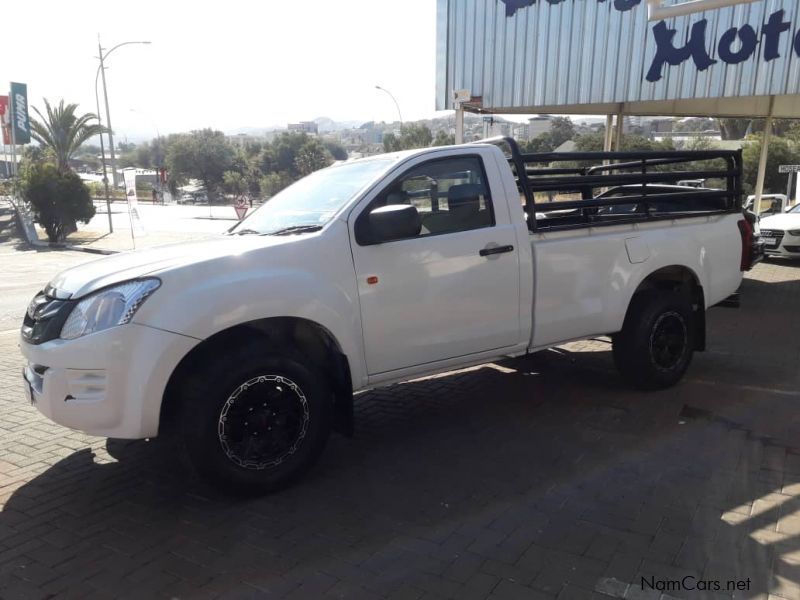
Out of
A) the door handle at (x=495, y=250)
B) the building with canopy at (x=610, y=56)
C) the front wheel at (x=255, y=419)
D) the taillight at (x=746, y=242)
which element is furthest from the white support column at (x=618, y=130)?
the front wheel at (x=255, y=419)

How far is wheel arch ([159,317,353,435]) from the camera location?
→ 3.50 metres

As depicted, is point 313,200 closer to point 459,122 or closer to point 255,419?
point 255,419

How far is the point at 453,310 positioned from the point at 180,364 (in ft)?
5.60

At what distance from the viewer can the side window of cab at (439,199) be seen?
3898 mm

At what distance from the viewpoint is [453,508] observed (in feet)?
11.6

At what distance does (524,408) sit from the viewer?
510 centimetres

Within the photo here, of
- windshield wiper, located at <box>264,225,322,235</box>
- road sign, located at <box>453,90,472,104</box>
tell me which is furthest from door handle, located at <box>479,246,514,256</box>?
road sign, located at <box>453,90,472,104</box>

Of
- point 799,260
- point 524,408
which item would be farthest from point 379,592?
point 799,260

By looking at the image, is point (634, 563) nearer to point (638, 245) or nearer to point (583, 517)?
point (583, 517)

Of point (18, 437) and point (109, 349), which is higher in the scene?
point (109, 349)

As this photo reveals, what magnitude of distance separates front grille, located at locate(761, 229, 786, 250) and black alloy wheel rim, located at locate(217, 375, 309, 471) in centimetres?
1339

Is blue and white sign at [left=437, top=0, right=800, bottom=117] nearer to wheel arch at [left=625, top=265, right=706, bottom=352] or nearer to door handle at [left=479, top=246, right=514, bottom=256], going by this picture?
wheel arch at [left=625, top=265, right=706, bottom=352]

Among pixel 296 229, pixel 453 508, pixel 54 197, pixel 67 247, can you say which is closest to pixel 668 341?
pixel 453 508

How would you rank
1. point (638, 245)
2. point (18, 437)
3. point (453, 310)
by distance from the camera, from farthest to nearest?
1. point (638, 245)
2. point (18, 437)
3. point (453, 310)
